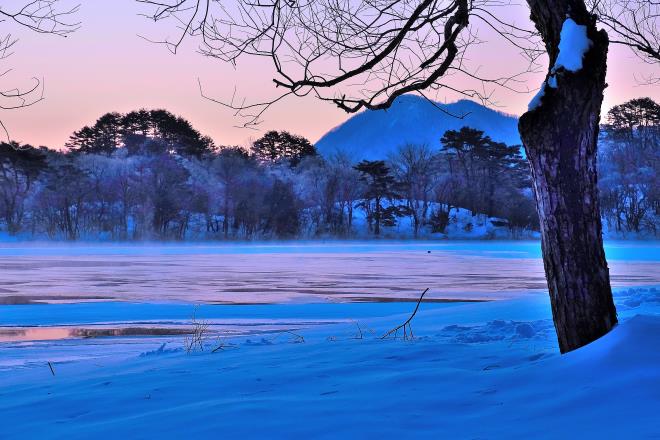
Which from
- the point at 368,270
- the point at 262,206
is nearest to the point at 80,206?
the point at 262,206

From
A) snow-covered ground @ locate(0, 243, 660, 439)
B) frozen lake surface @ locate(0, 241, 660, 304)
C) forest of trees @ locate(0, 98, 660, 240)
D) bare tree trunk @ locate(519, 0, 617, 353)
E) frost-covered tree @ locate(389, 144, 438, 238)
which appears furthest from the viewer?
frost-covered tree @ locate(389, 144, 438, 238)

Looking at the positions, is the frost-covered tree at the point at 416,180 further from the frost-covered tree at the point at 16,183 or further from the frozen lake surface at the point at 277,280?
the frozen lake surface at the point at 277,280

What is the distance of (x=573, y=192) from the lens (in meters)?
4.93

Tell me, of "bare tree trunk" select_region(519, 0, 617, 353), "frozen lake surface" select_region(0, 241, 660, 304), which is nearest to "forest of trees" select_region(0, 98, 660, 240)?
"frozen lake surface" select_region(0, 241, 660, 304)

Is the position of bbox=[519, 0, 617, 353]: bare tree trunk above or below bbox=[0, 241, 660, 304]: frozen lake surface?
above

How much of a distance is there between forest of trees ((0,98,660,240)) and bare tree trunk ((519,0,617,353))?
57212 mm

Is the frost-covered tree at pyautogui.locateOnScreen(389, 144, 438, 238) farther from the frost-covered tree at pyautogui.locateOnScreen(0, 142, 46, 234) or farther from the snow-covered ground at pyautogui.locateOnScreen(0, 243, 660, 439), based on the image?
the snow-covered ground at pyautogui.locateOnScreen(0, 243, 660, 439)

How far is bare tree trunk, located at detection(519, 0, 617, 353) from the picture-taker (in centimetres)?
493

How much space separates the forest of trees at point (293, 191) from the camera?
64.6 meters

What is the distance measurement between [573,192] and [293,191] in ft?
215

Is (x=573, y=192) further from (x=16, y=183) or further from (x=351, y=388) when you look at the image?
(x=16, y=183)

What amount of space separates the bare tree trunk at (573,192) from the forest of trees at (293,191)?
57212mm

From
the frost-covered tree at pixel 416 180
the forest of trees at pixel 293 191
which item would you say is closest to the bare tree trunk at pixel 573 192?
the forest of trees at pixel 293 191

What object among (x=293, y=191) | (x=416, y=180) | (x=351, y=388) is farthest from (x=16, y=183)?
(x=351, y=388)
